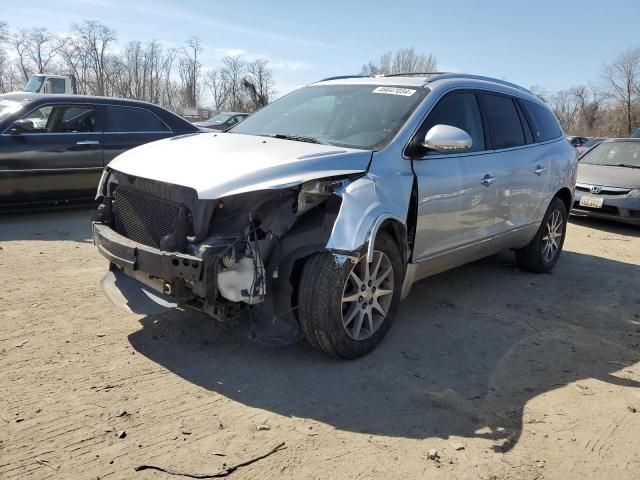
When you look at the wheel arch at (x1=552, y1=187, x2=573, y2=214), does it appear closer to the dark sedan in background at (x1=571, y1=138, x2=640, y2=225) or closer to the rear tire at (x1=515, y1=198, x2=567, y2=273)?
the rear tire at (x1=515, y1=198, x2=567, y2=273)

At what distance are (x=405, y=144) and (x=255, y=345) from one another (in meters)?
1.78

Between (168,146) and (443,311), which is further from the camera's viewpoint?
(443,311)

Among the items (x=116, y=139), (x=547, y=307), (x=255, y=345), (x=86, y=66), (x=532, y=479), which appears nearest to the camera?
(x=532, y=479)

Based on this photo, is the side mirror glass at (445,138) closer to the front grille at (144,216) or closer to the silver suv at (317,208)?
the silver suv at (317,208)

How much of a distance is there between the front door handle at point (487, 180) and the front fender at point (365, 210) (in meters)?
1.14

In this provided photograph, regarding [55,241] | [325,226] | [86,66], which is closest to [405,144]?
[325,226]

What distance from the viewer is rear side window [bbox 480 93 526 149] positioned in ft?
16.1

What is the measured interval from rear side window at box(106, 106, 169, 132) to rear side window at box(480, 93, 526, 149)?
5176 mm

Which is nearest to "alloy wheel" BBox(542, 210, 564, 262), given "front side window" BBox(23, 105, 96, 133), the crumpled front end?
the crumpled front end

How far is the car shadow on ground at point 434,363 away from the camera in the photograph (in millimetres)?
3049

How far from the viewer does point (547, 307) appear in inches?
199

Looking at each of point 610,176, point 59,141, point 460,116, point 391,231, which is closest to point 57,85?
point 59,141

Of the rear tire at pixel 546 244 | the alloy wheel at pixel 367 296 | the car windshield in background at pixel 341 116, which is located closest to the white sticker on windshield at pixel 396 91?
the car windshield in background at pixel 341 116

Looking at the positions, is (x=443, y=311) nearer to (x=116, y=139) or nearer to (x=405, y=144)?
(x=405, y=144)
